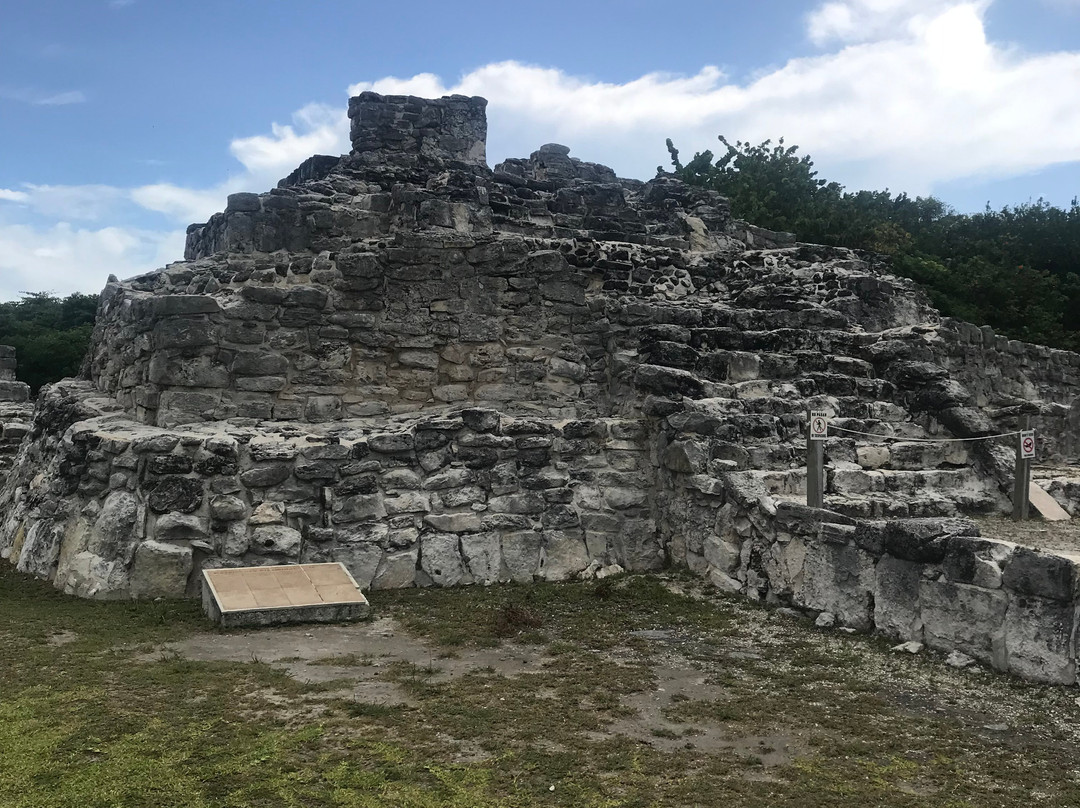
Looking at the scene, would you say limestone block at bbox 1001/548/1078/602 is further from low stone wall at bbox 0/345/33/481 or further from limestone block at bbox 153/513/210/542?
low stone wall at bbox 0/345/33/481

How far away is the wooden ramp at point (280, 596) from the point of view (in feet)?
20.0

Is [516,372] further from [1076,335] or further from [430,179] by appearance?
[1076,335]

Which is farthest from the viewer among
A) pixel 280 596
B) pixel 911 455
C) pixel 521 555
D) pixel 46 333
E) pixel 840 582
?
pixel 46 333

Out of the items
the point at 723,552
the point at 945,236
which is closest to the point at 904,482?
the point at 723,552

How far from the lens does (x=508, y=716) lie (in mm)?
4461

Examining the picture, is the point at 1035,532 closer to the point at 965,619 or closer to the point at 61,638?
the point at 965,619

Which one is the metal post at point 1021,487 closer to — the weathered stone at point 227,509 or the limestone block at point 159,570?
the weathered stone at point 227,509

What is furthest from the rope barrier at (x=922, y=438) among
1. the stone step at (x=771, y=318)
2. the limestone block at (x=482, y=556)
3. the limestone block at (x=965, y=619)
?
the limestone block at (x=482, y=556)

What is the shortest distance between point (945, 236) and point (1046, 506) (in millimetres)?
20338

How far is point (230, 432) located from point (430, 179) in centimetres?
422

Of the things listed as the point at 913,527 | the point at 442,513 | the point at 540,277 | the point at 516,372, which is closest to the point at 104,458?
the point at 442,513

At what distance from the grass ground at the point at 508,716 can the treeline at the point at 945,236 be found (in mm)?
17460

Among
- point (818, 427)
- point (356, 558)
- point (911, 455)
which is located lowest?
point (356, 558)

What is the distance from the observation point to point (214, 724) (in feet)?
13.9
